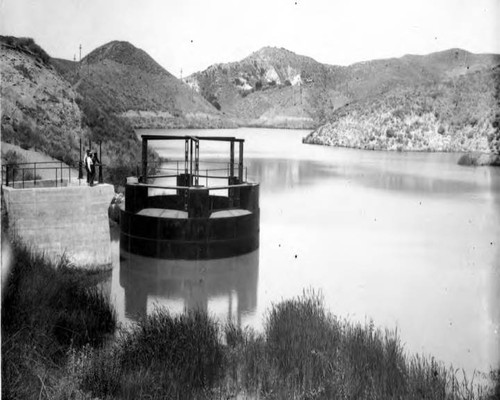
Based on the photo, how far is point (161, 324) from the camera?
11.1 metres

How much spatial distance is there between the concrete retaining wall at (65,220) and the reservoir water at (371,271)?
56.4 inches

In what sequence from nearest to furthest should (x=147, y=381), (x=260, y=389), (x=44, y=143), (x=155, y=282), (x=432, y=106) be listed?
(x=147, y=381) < (x=260, y=389) < (x=155, y=282) < (x=44, y=143) < (x=432, y=106)

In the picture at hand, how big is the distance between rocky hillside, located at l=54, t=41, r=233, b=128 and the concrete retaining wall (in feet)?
173

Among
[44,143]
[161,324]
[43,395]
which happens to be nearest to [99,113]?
[44,143]

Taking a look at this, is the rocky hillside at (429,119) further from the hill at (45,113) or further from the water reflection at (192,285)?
the water reflection at (192,285)

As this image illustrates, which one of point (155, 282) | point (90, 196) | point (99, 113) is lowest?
point (155, 282)

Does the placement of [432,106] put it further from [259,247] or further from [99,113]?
[259,247]

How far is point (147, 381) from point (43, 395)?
1.41 m

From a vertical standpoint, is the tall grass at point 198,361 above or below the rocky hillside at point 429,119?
below

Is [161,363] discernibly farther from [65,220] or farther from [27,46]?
[27,46]

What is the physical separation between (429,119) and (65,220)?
56.0 metres

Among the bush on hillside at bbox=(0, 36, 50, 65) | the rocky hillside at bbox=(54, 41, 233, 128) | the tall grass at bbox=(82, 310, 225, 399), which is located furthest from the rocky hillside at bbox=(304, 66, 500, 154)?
the tall grass at bbox=(82, 310, 225, 399)

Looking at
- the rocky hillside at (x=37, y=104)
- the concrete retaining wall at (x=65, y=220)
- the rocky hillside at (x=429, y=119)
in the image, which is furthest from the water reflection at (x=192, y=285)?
the rocky hillside at (x=429, y=119)

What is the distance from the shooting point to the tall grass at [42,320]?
27.7ft
